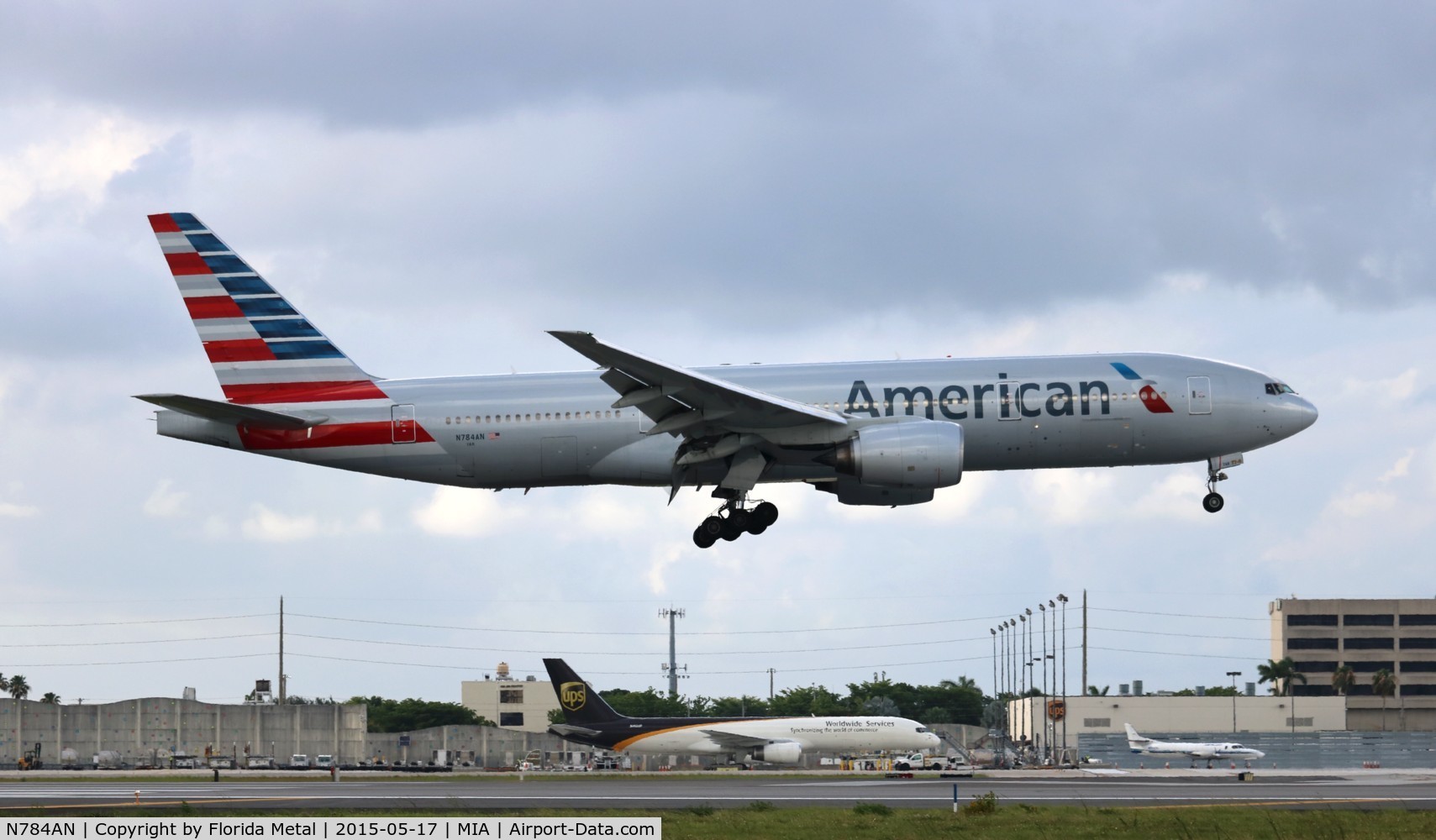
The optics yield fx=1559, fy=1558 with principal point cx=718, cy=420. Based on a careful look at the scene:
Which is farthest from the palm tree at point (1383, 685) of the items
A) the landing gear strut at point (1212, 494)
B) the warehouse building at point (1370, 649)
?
the landing gear strut at point (1212, 494)

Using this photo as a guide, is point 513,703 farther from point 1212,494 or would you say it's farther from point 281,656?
point 1212,494

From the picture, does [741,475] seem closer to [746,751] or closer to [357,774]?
[357,774]

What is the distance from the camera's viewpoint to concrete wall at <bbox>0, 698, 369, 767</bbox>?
10069 centimetres

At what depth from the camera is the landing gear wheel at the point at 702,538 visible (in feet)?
149

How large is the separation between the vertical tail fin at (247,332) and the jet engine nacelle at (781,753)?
45500 millimetres

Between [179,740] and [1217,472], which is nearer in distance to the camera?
[1217,472]

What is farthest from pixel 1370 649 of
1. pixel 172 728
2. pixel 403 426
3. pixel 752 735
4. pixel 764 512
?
pixel 403 426

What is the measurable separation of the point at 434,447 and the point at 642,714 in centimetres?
13026

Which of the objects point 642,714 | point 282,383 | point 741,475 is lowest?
point 642,714

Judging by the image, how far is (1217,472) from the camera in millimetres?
46156

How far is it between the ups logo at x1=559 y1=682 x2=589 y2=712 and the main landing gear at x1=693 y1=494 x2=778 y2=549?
43.1 m

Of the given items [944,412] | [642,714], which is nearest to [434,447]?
[944,412]

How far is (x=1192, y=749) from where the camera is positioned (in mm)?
96875

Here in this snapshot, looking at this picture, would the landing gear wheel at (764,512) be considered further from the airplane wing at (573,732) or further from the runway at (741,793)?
the airplane wing at (573,732)
